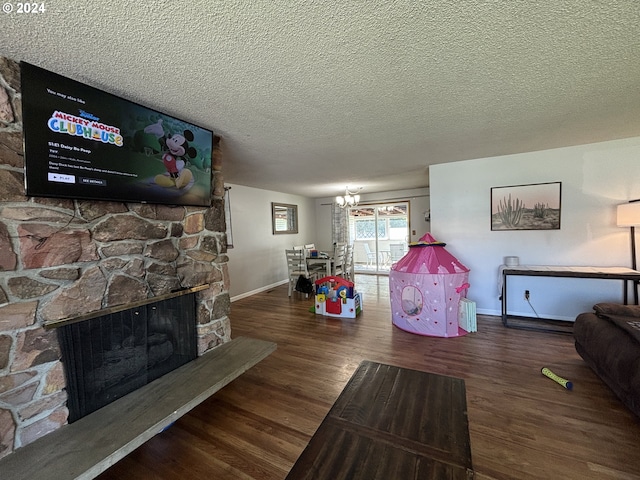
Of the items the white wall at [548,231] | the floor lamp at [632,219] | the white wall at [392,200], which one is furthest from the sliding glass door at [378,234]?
the floor lamp at [632,219]

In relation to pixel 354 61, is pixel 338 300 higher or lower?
lower

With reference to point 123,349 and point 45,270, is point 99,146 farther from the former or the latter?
point 123,349

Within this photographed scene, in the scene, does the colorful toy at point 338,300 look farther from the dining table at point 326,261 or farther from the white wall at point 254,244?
the white wall at point 254,244

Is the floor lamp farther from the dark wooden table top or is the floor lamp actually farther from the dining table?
the dining table

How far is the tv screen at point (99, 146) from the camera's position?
1330 millimetres

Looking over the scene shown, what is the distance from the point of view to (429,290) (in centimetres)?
302

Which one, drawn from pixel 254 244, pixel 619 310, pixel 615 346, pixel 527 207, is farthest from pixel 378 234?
pixel 615 346

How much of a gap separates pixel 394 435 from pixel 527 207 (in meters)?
3.54

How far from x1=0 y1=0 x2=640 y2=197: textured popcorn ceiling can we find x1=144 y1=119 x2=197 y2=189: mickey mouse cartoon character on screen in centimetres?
18

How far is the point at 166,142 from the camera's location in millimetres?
1912

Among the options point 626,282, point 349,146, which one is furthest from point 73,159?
point 626,282

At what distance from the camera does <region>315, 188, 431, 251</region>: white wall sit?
6.24 metres

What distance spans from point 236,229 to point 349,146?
3014 millimetres

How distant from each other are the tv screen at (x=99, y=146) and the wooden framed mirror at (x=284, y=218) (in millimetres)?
3884
